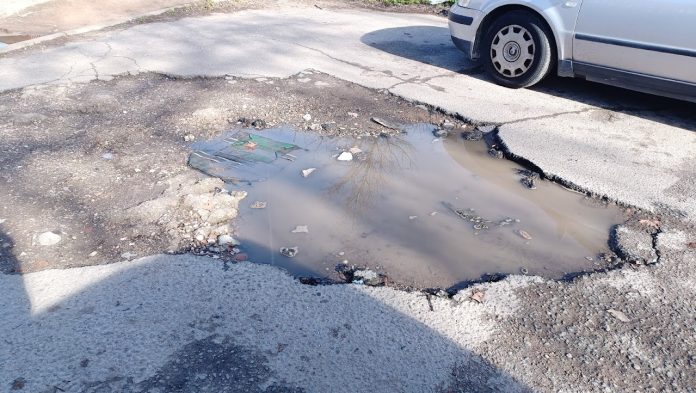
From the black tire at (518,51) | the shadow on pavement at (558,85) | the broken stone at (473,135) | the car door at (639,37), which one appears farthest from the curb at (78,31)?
the car door at (639,37)

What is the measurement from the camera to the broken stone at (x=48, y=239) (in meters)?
3.40

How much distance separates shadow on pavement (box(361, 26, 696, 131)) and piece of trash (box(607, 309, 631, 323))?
3.27 metres

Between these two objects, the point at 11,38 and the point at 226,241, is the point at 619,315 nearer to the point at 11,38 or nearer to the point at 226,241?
the point at 226,241

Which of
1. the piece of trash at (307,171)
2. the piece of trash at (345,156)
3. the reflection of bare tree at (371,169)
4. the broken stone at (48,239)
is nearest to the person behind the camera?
the broken stone at (48,239)

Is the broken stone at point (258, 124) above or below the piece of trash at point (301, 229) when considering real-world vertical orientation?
above

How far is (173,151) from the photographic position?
4.68 meters

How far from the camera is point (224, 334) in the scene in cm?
274

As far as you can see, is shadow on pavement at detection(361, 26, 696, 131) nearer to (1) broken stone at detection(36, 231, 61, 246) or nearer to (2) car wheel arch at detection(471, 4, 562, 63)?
(2) car wheel arch at detection(471, 4, 562, 63)

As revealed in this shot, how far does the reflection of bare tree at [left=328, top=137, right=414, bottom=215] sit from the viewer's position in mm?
4207

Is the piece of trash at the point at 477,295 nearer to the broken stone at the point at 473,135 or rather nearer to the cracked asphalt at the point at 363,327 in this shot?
the cracked asphalt at the point at 363,327

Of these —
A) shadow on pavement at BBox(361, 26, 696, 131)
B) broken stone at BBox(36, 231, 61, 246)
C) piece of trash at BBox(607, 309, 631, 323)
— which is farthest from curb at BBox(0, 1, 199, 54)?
piece of trash at BBox(607, 309, 631, 323)

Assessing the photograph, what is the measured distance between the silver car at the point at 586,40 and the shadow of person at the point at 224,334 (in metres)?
3.65

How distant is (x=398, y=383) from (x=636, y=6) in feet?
14.8

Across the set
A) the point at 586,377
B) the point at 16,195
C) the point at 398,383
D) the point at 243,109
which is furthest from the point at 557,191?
the point at 16,195
